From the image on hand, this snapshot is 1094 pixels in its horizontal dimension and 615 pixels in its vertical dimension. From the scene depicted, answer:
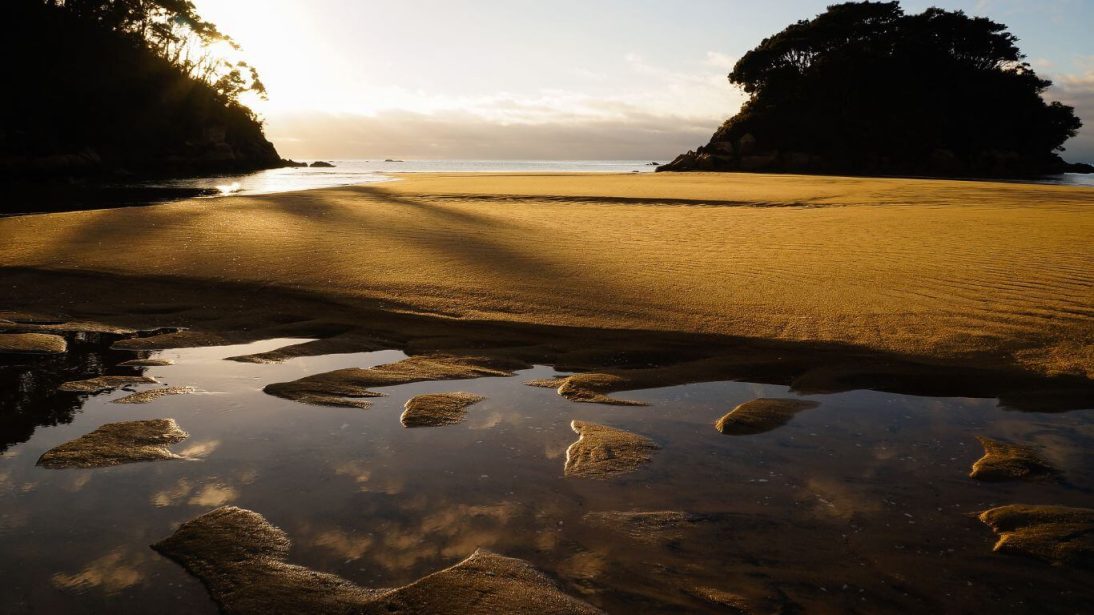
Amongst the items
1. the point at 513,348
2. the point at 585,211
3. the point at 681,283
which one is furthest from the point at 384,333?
the point at 585,211

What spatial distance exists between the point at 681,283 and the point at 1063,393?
3.15 m

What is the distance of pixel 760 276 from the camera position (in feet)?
21.8

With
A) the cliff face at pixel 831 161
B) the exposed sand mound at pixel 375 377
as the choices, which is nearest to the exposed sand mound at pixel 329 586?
the exposed sand mound at pixel 375 377

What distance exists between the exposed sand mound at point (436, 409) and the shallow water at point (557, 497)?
76 millimetres

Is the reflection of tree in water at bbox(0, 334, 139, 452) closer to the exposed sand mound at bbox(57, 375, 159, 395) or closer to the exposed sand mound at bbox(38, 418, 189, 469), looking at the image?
the exposed sand mound at bbox(57, 375, 159, 395)

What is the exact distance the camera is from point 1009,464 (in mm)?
2826

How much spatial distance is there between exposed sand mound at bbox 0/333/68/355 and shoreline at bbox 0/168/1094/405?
0.74m

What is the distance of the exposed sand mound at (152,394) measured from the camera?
11.6 feet

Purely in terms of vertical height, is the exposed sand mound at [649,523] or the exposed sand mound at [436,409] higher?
the exposed sand mound at [436,409]

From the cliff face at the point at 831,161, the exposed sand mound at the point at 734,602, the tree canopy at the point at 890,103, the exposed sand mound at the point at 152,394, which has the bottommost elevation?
the exposed sand mound at the point at 734,602

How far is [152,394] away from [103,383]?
0.40 meters

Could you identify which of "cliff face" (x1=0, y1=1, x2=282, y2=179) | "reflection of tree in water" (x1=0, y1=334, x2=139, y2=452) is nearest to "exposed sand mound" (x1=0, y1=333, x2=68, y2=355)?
"reflection of tree in water" (x1=0, y1=334, x2=139, y2=452)

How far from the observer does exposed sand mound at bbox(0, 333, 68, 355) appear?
4379 mm

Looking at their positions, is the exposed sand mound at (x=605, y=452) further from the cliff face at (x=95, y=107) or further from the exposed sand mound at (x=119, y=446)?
the cliff face at (x=95, y=107)
